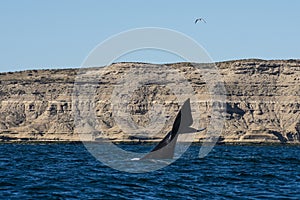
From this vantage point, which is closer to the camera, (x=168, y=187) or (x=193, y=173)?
(x=168, y=187)

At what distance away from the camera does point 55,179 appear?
43094 mm

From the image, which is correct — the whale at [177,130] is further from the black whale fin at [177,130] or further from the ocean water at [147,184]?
the ocean water at [147,184]

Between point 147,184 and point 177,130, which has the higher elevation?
point 177,130

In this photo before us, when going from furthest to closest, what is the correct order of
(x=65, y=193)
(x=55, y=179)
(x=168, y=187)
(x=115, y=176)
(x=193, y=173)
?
(x=193, y=173)
(x=115, y=176)
(x=55, y=179)
(x=168, y=187)
(x=65, y=193)

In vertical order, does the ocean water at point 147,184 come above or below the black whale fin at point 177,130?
below

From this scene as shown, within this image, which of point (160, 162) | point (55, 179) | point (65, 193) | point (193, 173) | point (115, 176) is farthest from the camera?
point (160, 162)

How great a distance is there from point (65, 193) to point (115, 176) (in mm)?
10770

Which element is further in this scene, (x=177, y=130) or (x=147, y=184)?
(x=177, y=130)

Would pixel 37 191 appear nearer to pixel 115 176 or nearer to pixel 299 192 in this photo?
pixel 115 176

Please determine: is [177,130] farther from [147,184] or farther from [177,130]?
[147,184]

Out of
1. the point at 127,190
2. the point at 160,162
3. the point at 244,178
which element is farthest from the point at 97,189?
the point at 160,162

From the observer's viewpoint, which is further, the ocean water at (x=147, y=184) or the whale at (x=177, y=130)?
the whale at (x=177, y=130)

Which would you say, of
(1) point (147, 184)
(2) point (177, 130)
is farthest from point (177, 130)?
Result: (1) point (147, 184)

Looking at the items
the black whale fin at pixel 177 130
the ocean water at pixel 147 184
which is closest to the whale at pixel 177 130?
the black whale fin at pixel 177 130
